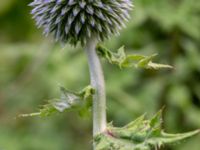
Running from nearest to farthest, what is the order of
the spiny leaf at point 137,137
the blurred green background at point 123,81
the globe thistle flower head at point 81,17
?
the spiny leaf at point 137,137, the globe thistle flower head at point 81,17, the blurred green background at point 123,81

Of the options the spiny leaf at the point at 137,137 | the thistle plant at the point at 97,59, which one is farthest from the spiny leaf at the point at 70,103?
the spiny leaf at the point at 137,137

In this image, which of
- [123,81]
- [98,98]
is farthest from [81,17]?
[123,81]

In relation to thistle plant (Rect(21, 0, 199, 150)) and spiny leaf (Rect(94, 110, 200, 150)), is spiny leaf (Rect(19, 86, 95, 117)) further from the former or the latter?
spiny leaf (Rect(94, 110, 200, 150))

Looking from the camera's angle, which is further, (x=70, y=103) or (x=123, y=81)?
(x=123, y=81)

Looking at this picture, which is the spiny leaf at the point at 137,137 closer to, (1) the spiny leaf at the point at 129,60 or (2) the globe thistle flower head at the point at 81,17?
(1) the spiny leaf at the point at 129,60

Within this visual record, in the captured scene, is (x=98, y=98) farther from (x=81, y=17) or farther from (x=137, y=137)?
(x=81, y=17)

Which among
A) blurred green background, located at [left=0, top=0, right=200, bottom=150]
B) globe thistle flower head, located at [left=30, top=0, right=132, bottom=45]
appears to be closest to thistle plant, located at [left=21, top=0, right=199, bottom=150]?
globe thistle flower head, located at [left=30, top=0, right=132, bottom=45]
